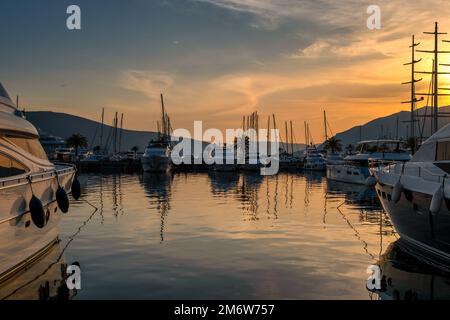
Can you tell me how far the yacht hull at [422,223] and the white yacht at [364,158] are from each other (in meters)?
33.3

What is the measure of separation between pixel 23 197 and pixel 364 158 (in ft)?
160

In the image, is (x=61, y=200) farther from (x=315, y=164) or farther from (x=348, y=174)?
(x=315, y=164)

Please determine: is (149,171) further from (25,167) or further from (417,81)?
(25,167)

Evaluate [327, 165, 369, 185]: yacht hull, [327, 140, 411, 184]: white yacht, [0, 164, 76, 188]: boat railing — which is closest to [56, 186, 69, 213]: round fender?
[0, 164, 76, 188]: boat railing

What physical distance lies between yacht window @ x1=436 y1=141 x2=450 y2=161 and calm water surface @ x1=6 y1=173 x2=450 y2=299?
392 cm

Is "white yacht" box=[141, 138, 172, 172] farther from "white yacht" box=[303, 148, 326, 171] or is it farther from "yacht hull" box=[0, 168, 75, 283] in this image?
"yacht hull" box=[0, 168, 75, 283]

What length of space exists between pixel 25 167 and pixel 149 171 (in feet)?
227

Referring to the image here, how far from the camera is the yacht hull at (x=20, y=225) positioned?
1349cm

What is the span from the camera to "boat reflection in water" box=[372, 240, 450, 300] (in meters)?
13.6

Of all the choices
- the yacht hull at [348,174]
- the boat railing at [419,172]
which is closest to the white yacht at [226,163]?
the yacht hull at [348,174]

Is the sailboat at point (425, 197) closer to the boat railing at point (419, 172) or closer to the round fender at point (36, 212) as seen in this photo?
the boat railing at point (419, 172)

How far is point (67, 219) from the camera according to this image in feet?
89.6

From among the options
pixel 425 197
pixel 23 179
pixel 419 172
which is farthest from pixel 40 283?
pixel 419 172
